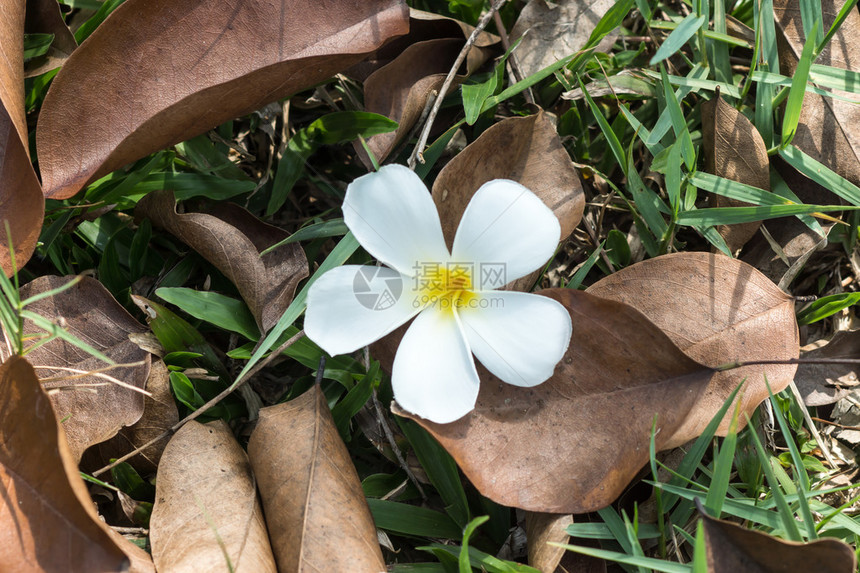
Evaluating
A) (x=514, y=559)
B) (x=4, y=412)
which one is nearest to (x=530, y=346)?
(x=514, y=559)

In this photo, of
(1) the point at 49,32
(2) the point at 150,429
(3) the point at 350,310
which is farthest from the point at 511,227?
(1) the point at 49,32

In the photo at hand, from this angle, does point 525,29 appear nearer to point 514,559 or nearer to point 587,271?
point 587,271

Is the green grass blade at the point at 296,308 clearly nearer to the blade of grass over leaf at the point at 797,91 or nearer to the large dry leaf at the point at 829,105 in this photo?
the blade of grass over leaf at the point at 797,91

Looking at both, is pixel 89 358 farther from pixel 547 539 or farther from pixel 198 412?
pixel 547 539

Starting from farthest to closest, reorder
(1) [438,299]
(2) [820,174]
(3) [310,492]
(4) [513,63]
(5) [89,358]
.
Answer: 1. (4) [513,63]
2. (2) [820,174]
3. (5) [89,358]
4. (1) [438,299]
5. (3) [310,492]

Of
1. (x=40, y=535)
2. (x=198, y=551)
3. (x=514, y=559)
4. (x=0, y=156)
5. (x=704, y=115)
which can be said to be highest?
(x=0, y=156)

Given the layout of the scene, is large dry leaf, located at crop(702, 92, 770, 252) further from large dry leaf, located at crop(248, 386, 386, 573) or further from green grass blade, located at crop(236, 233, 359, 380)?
large dry leaf, located at crop(248, 386, 386, 573)
